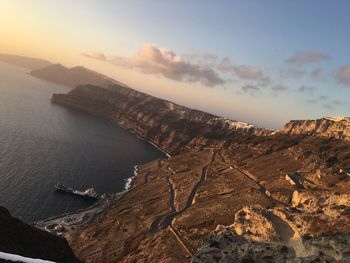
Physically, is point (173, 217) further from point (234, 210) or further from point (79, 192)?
point (79, 192)

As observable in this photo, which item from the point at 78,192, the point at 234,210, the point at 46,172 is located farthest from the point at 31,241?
the point at 46,172

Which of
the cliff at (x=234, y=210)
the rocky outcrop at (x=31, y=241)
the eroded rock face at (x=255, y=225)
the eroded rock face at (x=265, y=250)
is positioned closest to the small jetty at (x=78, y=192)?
the cliff at (x=234, y=210)

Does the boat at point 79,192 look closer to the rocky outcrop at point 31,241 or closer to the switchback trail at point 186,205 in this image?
the switchback trail at point 186,205

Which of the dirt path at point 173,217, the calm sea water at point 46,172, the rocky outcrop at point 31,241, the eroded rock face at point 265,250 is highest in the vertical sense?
the eroded rock face at point 265,250

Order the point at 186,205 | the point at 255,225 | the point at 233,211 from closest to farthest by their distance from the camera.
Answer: the point at 255,225
the point at 233,211
the point at 186,205

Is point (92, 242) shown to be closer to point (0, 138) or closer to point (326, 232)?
point (326, 232)

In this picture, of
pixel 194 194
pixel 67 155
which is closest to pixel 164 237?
pixel 194 194

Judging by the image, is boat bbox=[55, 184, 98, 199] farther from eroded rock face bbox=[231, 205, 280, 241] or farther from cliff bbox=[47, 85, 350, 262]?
eroded rock face bbox=[231, 205, 280, 241]
